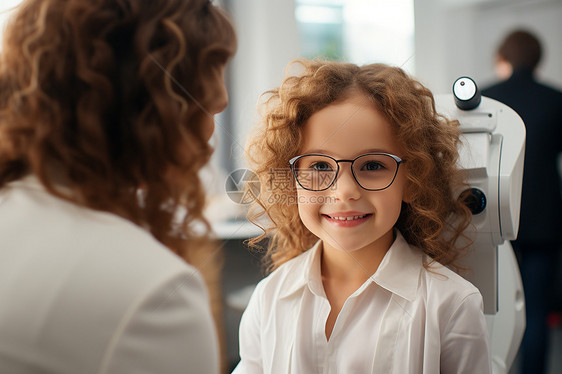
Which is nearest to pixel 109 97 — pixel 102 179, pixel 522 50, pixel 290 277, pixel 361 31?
pixel 102 179

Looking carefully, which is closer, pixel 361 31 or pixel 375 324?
pixel 375 324

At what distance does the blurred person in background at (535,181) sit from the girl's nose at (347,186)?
0.46 m

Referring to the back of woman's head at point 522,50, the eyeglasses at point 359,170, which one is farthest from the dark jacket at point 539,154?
the eyeglasses at point 359,170

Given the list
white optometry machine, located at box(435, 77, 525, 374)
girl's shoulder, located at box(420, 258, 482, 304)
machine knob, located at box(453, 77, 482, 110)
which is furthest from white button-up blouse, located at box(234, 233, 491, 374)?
machine knob, located at box(453, 77, 482, 110)

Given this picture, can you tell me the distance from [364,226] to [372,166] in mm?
90

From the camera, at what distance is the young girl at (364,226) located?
0.73 m

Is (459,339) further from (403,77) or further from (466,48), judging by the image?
(466,48)

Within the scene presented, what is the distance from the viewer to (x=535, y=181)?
129cm

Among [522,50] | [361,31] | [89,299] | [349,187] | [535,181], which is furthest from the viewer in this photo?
[522,50]

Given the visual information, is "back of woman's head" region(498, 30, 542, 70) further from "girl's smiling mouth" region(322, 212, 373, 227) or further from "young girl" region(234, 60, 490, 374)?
"girl's smiling mouth" region(322, 212, 373, 227)

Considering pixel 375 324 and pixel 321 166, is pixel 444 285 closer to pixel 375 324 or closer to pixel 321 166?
pixel 375 324

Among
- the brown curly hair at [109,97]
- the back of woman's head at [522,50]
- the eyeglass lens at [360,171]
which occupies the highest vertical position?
the brown curly hair at [109,97]

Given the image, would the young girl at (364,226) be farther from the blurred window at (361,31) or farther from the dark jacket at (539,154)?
the dark jacket at (539,154)

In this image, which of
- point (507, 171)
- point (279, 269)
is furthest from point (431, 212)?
point (279, 269)
